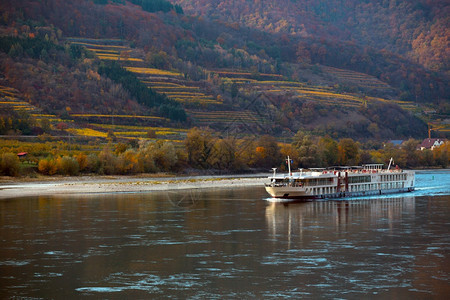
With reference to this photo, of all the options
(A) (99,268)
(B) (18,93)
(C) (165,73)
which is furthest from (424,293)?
(C) (165,73)

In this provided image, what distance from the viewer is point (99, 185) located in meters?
81.8

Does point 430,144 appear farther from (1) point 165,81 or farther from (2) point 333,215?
(2) point 333,215

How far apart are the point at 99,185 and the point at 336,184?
97.8ft

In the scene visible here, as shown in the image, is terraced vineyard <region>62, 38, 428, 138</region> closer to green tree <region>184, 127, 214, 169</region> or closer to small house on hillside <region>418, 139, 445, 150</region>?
green tree <region>184, 127, 214, 169</region>

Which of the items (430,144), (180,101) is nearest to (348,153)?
(430,144)

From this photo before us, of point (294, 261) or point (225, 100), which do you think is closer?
Answer: point (294, 261)

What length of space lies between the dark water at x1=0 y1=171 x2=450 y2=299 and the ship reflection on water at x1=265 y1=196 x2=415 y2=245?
9 cm

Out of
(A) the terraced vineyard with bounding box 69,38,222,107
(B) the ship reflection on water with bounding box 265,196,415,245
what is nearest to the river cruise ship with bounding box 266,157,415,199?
(B) the ship reflection on water with bounding box 265,196,415,245

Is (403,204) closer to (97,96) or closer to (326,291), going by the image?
(326,291)

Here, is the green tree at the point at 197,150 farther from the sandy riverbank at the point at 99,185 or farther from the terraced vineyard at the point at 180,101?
the terraced vineyard at the point at 180,101

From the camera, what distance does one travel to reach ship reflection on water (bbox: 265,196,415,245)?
144 feet

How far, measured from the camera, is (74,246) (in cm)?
3672

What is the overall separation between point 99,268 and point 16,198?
38243 millimetres

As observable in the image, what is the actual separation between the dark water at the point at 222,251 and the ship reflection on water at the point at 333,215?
0.09 meters
